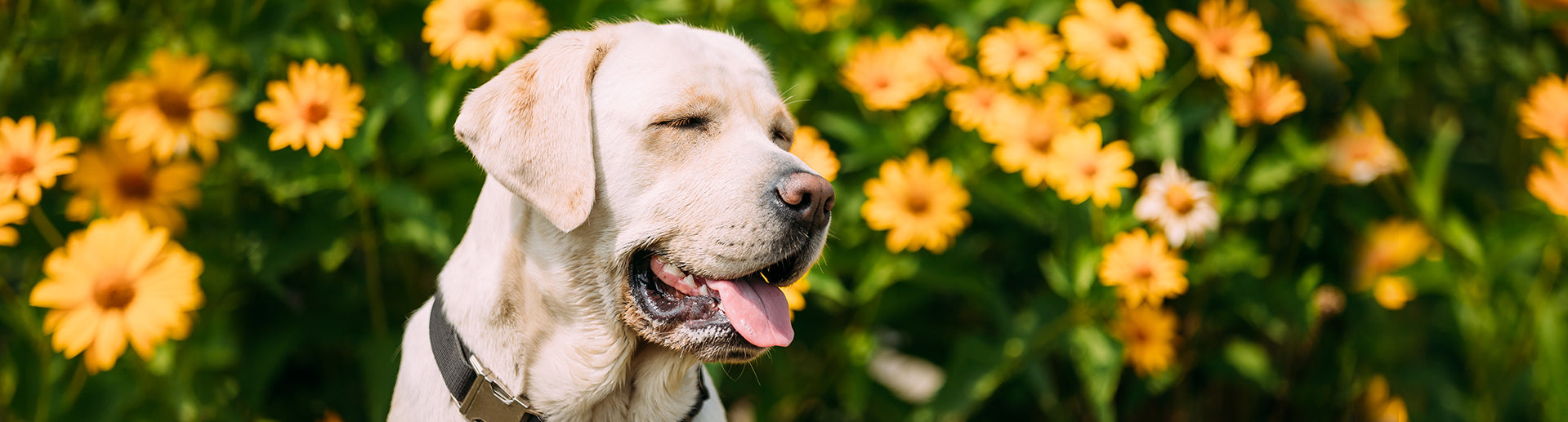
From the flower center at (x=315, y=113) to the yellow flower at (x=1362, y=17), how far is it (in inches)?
124

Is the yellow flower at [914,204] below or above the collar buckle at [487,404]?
below

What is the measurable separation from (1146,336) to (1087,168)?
632 mm

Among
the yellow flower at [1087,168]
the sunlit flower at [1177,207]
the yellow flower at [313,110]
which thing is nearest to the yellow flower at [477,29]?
the yellow flower at [313,110]

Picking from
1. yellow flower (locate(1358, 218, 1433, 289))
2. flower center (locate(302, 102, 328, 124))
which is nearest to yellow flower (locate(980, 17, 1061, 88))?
yellow flower (locate(1358, 218, 1433, 289))

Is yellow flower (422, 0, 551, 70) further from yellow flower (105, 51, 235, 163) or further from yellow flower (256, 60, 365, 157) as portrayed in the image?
yellow flower (105, 51, 235, 163)

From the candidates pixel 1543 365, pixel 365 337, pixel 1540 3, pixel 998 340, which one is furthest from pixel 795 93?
pixel 1540 3

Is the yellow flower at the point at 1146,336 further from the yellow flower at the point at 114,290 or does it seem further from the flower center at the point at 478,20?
the yellow flower at the point at 114,290

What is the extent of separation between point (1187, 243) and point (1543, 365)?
107cm

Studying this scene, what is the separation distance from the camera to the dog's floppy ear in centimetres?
159

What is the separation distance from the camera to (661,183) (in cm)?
166

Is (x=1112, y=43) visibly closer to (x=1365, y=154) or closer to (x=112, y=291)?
(x=1365, y=154)

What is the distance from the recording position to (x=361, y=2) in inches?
104

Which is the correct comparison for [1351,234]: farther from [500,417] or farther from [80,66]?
[80,66]

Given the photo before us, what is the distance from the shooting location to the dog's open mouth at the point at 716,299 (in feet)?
5.48
